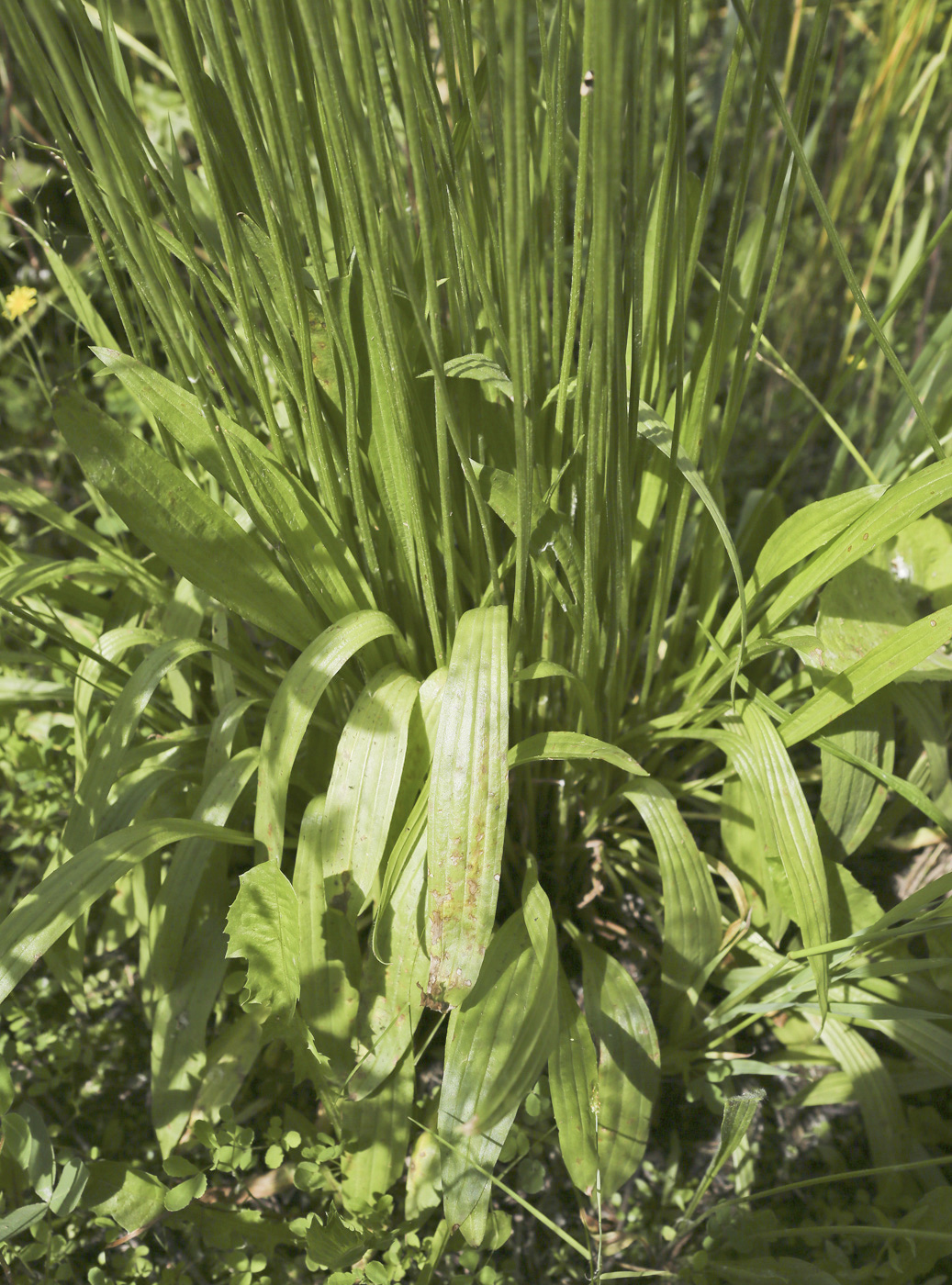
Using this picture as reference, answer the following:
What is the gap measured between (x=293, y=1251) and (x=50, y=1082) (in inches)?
12.8

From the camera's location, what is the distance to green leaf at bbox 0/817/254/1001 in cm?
66

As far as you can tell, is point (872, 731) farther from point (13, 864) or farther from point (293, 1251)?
point (13, 864)

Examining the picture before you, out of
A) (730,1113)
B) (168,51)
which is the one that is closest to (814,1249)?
(730,1113)

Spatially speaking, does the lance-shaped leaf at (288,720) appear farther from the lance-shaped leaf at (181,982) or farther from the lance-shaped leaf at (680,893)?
the lance-shaped leaf at (680,893)

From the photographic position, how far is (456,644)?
2.32ft

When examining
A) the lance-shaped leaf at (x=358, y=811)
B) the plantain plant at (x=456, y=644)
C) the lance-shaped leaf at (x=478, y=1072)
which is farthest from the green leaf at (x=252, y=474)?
the lance-shaped leaf at (x=478, y=1072)

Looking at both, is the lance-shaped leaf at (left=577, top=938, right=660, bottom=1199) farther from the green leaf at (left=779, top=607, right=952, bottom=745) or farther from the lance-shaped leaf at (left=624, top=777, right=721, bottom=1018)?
the green leaf at (left=779, top=607, right=952, bottom=745)

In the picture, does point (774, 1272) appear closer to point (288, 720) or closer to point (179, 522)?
point (288, 720)

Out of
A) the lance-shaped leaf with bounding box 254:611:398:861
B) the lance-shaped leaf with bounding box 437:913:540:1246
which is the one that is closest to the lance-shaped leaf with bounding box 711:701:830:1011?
the lance-shaped leaf with bounding box 437:913:540:1246

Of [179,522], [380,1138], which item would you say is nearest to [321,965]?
[380,1138]

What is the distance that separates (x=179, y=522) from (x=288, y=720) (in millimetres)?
208

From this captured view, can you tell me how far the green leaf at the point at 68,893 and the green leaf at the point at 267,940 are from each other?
0.09 meters

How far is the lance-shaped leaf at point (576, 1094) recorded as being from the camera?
76 cm

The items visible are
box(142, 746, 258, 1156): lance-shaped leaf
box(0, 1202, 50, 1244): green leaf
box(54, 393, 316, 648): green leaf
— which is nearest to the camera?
box(0, 1202, 50, 1244): green leaf
